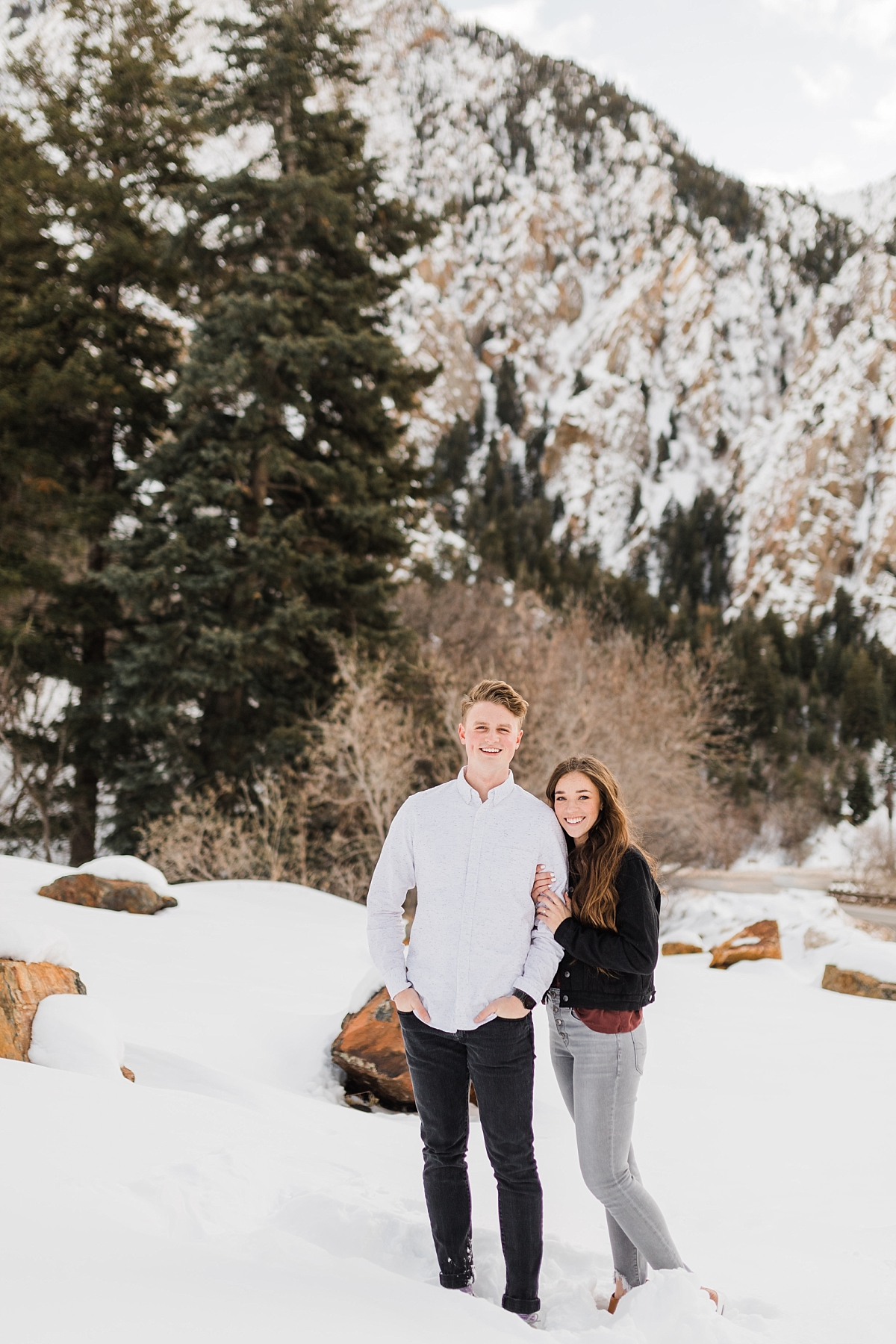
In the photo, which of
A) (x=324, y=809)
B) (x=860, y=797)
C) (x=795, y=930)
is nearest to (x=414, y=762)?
(x=324, y=809)

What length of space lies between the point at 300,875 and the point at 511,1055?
12.7 metres

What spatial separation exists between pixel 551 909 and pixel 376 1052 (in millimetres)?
3634

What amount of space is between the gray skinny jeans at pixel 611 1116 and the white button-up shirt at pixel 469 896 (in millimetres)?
279

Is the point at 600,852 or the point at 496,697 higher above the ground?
the point at 496,697

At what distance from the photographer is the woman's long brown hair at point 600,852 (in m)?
2.77

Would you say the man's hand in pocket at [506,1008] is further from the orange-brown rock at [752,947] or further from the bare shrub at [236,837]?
the bare shrub at [236,837]

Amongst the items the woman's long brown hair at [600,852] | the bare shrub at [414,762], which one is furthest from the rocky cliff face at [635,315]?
the woman's long brown hair at [600,852]

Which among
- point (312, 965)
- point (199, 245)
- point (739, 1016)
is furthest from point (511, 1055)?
point (199, 245)

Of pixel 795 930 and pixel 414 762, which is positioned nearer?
pixel 795 930

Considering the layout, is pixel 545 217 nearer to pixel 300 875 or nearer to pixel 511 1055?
pixel 300 875

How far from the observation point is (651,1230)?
2836 mm

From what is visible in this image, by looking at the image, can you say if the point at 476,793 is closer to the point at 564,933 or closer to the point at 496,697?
the point at 496,697

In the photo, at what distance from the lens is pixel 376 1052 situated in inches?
227

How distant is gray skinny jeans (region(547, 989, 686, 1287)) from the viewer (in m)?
2.75
